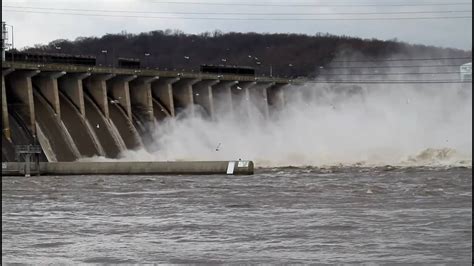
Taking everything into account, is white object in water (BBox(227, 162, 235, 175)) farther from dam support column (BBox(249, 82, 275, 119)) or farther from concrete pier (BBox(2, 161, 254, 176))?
dam support column (BBox(249, 82, 275, 119))

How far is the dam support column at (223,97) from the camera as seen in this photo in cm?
8281

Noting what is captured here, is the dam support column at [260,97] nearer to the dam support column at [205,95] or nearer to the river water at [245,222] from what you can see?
the dam support column at [205,95]

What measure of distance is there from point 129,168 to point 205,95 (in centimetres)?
2877

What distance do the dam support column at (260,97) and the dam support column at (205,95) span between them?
7454mm

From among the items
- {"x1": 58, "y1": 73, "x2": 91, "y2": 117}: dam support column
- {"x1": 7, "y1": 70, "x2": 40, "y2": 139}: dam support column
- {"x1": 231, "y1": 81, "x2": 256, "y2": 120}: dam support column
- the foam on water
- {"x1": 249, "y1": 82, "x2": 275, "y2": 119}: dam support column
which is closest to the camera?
{"x1": 7, "y1": 70, "x2": 40, "y2": 139}: dam support column

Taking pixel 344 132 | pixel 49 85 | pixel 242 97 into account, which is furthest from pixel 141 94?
pixel 242 97

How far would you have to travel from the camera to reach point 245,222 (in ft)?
81.7

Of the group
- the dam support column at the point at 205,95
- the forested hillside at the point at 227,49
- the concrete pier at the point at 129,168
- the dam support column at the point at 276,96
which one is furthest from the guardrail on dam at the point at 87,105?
the forested hillside at the point at 227,49

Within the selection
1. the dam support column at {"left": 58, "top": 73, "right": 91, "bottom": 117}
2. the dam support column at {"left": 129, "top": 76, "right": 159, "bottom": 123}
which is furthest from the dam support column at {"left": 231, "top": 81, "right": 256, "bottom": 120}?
the dam support column at {"left": 58, "top": 73, "right": 91, "bottom": 117}

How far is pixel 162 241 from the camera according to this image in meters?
21.0

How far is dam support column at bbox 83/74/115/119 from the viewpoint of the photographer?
6544 centimetres

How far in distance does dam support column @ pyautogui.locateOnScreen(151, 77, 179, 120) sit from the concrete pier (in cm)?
1959

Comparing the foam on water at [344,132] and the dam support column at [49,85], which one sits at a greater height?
the dam support column at [49,85]

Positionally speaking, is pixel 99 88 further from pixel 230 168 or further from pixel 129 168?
pixel 230 168
